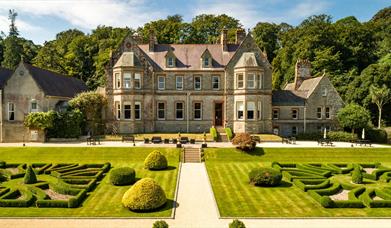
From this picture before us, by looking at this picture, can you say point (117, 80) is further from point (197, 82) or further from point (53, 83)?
point (197, 82)

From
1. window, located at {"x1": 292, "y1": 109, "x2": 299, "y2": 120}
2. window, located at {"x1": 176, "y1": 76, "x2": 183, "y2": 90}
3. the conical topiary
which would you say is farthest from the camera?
window, located at {"x1": 292, "y1": 109, "x2": 299, "y2": 120}

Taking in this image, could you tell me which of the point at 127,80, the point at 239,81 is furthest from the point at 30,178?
the point at 239,81

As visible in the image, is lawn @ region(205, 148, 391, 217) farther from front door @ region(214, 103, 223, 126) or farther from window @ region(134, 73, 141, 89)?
window @ region(134, 73, 141, 89)

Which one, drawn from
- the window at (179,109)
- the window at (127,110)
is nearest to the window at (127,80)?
the window at (127,110)

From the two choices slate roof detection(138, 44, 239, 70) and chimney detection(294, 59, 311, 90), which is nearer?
slate roof detection(138, 44, 239, 70)

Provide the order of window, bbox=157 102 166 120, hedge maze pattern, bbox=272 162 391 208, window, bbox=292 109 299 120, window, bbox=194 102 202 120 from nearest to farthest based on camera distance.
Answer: hedge maze pattern, bbox=272 162 391 208, window, bbox=157 102 166 120, window, bbox=194 102 202 120, window, bbox=292 109 299 120

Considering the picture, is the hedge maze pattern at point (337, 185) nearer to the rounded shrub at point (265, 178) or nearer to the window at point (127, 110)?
the rounded shrub at point (265, 178)

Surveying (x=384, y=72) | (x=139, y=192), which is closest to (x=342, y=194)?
(x=139, y=192)

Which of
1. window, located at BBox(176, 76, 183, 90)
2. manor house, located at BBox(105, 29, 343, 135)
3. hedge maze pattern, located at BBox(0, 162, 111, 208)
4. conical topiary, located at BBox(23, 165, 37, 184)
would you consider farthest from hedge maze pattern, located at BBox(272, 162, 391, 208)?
window, located at BBox(176, 76, 183, 90)
